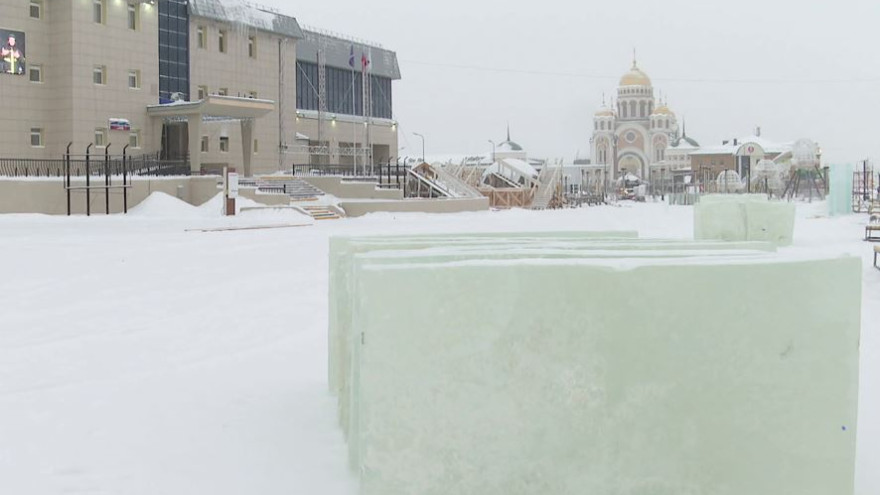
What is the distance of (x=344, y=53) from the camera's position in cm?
6344

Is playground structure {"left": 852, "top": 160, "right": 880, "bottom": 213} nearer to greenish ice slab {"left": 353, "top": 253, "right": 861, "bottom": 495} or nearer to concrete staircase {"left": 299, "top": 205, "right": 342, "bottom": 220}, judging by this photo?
concrete staircase {"left": 299, "top": 205, "right": 342, "bottom": 220}

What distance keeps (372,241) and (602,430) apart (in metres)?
2.27

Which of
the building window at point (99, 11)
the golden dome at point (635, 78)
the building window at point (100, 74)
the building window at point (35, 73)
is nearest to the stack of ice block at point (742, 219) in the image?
the building window at point (100, 74)

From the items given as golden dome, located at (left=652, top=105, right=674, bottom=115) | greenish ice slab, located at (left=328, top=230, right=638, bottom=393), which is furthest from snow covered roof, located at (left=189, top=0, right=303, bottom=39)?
golden dome, located at (left=652, top=105, right=674, bottom=115)

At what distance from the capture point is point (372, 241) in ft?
19.4

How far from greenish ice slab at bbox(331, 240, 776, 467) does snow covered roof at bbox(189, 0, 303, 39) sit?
43.1m

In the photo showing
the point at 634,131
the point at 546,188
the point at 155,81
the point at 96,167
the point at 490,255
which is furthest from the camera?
the point at 634,131

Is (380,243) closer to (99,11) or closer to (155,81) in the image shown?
(99,11)

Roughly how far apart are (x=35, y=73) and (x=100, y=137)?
386cm

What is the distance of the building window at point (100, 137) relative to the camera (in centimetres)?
4008

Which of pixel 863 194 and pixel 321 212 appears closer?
pixel 321 212

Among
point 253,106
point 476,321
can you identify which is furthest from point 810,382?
point 253,106

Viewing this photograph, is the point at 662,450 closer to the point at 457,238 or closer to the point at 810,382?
the point at 810,382

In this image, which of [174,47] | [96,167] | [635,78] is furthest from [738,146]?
[96,167]
